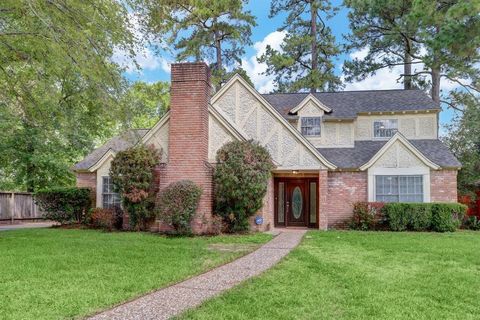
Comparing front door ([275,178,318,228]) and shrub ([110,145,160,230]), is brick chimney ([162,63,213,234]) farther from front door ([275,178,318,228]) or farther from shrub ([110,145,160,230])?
front door ([275,178,318,228])

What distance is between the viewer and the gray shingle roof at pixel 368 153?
1636 centimetres

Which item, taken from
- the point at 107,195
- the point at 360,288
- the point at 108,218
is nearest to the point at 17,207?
the point at 107,195

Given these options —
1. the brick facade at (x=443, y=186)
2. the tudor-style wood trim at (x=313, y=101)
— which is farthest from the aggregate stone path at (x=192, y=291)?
the tudor-style wood trim at (x=313, y=101)

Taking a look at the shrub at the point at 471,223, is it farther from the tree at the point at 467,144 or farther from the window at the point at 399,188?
the window at the point at 399,188

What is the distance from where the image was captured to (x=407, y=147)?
16172 millimetres

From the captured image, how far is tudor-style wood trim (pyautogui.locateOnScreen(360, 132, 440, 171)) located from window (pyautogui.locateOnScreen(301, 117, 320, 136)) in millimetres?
3195

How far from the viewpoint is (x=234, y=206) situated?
13.4m

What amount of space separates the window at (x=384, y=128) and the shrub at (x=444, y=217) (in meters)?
4.66

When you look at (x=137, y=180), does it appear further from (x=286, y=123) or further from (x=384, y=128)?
(x=384, y=128)

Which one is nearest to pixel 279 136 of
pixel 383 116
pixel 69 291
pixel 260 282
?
pixel 383 116

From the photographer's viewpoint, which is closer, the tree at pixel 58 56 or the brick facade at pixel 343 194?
the tree at pixel 58 56

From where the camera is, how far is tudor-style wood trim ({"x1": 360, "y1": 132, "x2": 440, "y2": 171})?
52.2 ft

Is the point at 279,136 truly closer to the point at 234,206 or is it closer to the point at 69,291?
the point at 234,206

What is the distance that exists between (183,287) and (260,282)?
119cm
